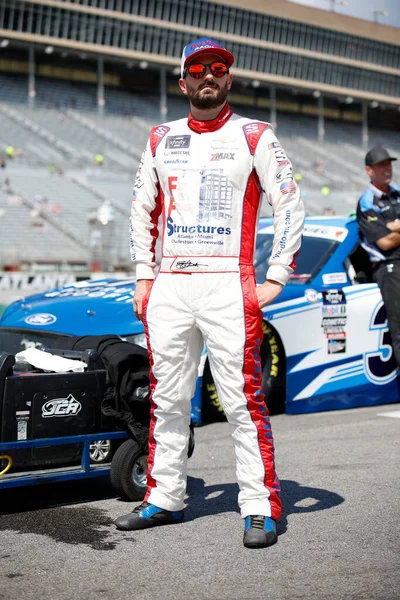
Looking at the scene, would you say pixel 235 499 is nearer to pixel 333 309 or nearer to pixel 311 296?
pixel 311 296

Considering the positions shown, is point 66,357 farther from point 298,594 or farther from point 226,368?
point 298,594

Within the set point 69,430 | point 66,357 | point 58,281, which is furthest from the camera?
point 58,281

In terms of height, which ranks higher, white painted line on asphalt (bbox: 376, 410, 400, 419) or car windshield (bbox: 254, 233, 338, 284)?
car windshield (bbox: 254, 233, 338, 284)

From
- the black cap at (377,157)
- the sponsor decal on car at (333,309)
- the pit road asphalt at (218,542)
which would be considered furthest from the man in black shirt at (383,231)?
the pit road asphalt at (218,542)

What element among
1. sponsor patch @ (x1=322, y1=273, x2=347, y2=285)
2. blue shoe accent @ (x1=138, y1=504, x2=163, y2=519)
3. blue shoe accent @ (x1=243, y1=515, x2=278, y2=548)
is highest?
sponsor patch @ (x1=322, y1=273, x2=347, y2=285)

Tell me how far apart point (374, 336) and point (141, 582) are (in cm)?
446

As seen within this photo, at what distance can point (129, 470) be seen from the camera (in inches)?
170

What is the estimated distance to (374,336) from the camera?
7180 millimetres

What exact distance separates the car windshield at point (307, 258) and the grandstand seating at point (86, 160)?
53.6ft

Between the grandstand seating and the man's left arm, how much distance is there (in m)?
19.7

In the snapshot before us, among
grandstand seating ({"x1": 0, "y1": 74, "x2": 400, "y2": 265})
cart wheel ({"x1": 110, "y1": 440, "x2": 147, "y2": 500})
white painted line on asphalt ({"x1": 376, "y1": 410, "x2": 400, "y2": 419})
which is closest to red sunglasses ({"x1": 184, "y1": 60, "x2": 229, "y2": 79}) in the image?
cart wheel ({"x1": 110, "y1": 440, "x2": 147, "y2": 500})

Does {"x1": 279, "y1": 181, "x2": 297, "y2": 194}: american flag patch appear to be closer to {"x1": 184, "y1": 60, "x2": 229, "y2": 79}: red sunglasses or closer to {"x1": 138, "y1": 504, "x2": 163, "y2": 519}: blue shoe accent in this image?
{"x1": 184, "y1": 60, "x2": 229, "y2": 79}: red sunglasses

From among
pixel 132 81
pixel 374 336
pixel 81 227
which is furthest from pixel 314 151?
pixel 374 336

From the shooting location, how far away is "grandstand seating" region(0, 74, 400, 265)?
28125 mm
